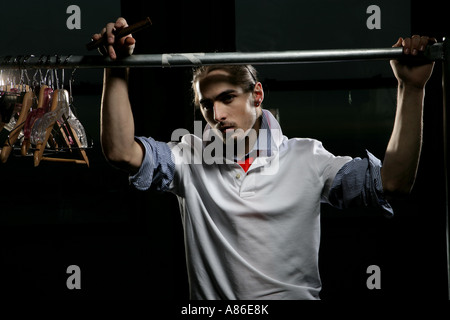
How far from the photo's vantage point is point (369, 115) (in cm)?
283

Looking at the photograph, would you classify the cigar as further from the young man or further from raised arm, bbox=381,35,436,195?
raised arm, bbox=381,35,436,195

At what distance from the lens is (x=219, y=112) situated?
1570mm

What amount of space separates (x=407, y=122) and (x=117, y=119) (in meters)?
Result: 0.80

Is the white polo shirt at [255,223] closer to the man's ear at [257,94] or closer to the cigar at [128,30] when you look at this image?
the man's ear at [257,94]

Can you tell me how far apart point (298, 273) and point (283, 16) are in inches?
68.8

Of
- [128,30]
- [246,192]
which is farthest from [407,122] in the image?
[128,30]

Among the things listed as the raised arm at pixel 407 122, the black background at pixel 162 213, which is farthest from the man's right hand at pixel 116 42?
the black background at pixel 162 213

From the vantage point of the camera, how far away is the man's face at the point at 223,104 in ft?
5.18

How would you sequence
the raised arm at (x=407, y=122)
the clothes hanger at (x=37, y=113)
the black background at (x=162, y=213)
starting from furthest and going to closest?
the black background at (x=162, y=213) < the clothes hanger at (x=37, y=113) < the raised arm at (x=407, y=122)

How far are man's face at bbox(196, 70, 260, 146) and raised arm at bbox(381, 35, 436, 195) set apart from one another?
51 centimetres

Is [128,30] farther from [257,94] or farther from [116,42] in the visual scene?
[257,94]

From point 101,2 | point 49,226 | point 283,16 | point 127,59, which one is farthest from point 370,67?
point 49,226

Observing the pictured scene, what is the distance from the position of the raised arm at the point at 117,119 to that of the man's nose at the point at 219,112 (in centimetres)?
30
